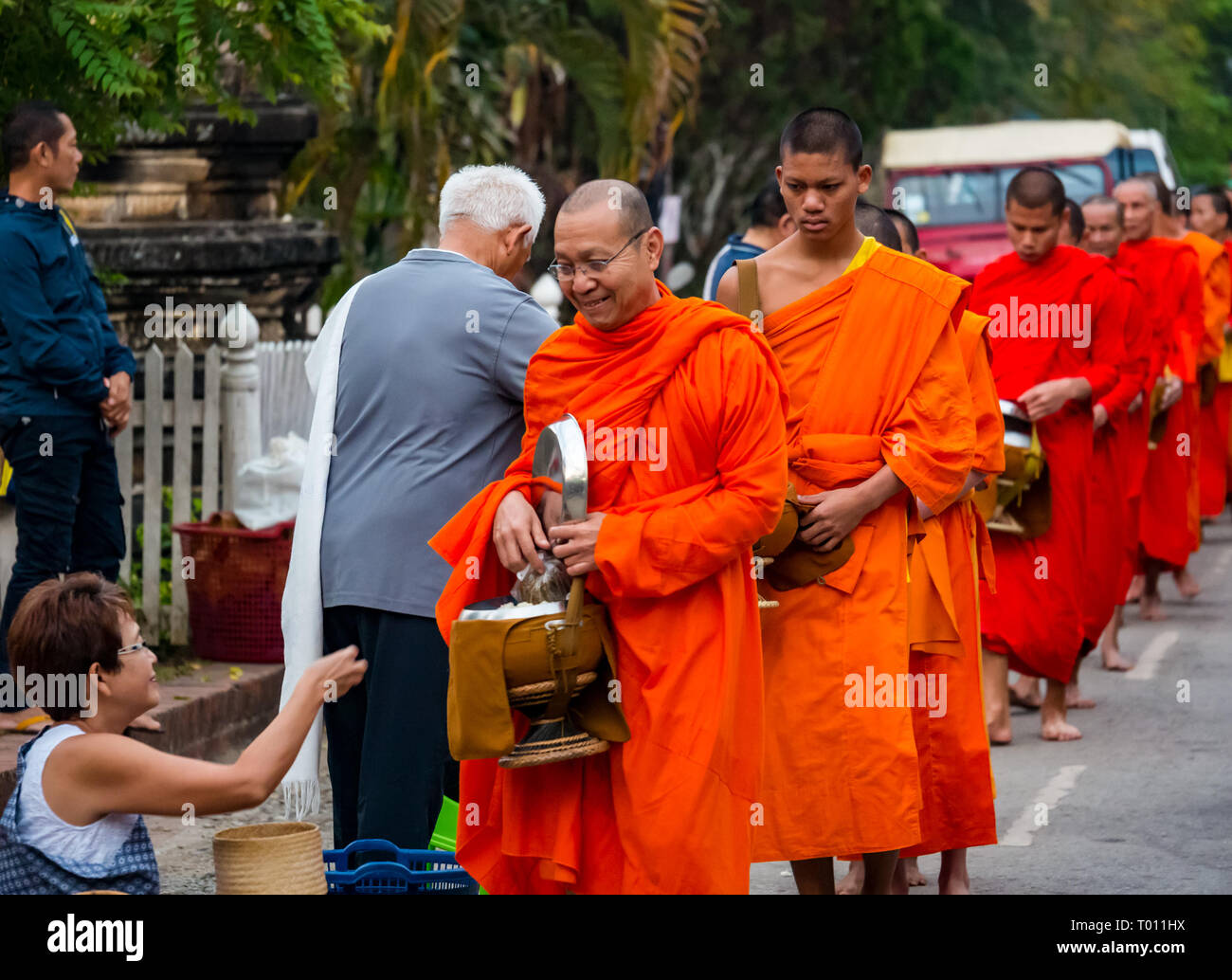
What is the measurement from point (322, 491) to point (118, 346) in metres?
2.41

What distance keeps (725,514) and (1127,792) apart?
11.5ft

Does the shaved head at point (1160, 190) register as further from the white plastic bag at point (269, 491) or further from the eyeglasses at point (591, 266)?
the eyeglasses at point (591, 266)

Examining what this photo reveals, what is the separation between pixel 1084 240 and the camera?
30.3 feet

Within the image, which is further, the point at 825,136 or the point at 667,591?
the point at 825,136

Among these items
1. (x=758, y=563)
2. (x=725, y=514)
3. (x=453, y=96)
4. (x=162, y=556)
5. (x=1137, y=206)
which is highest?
(x=453, y=96)

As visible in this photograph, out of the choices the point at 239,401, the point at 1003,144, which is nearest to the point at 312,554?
the point at 239,401

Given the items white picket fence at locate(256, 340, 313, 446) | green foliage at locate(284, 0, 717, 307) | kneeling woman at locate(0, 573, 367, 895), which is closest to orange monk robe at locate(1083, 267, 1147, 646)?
white picket fence at locate(256, 340, 313, 446)

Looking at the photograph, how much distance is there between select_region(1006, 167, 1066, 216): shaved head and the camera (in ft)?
23.2

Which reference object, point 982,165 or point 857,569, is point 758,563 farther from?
point 982,165

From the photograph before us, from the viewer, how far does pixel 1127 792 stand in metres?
6.89

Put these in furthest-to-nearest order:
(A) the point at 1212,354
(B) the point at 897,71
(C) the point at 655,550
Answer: (B) the point at 897,71 < (A) the point at 1212,354 < (C) the point at 655,550

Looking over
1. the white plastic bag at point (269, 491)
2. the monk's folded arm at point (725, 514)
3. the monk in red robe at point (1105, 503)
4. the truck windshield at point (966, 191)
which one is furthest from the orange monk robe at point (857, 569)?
the truck windshield at point (966, 191)

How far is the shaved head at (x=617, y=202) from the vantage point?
401 centimetres

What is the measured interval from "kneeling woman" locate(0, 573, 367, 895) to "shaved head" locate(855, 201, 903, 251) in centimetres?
242
